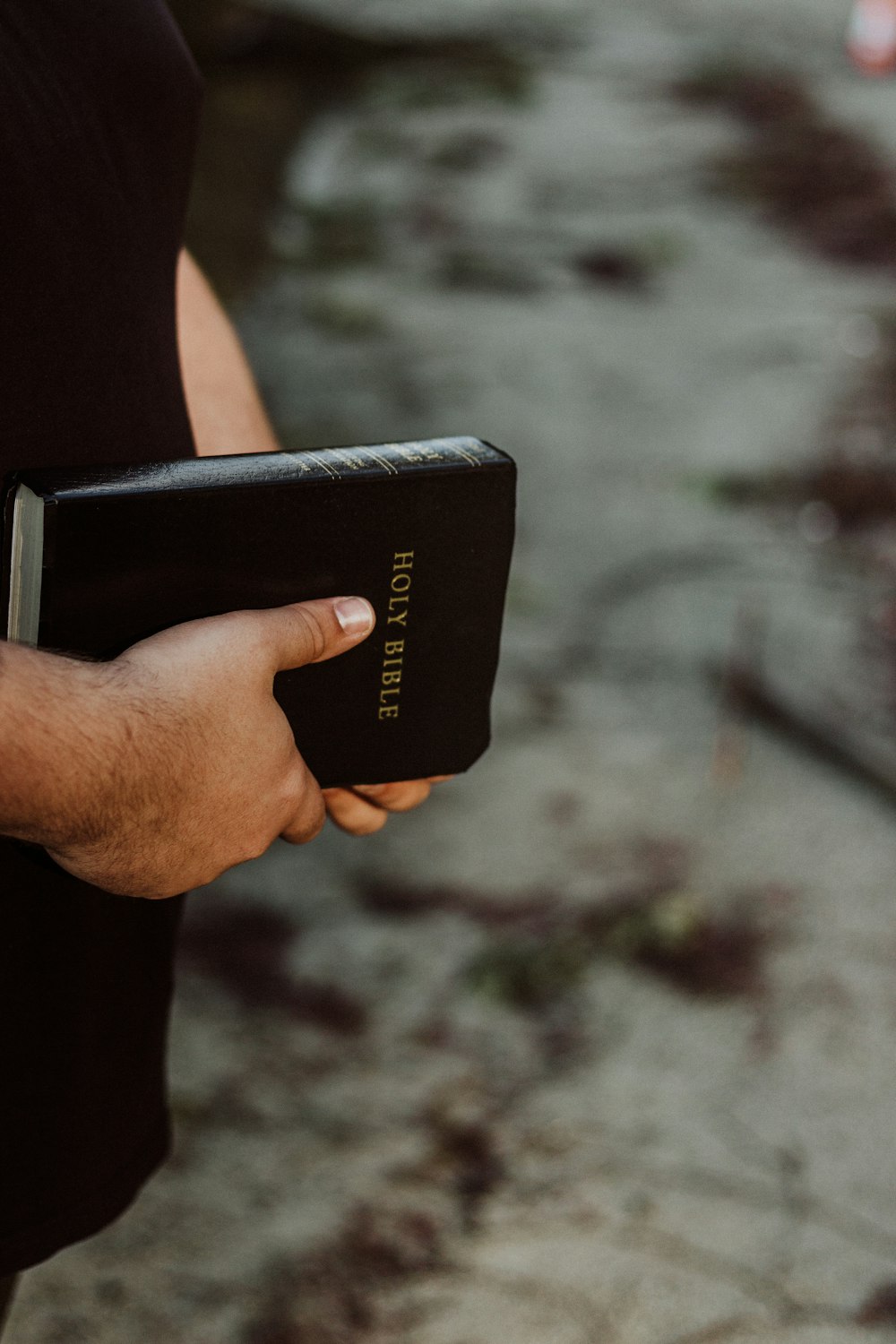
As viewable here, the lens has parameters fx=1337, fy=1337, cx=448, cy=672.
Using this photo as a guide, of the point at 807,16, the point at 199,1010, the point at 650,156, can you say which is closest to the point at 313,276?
the point at 650,156

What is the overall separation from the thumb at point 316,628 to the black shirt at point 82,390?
160 millimetres

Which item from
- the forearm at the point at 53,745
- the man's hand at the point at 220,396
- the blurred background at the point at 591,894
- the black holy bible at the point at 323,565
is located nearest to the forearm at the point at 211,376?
the man's hand at the point at 220,396

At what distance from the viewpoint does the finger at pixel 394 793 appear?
97cm

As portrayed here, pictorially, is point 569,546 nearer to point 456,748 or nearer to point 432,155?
point 456,748

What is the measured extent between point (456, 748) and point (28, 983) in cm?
32

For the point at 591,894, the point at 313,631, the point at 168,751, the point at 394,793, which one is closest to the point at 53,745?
the point at 168,751

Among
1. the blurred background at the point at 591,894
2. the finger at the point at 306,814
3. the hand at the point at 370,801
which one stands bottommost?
the blurred background at the point at 591,894

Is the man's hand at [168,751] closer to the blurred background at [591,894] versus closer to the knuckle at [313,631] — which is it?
the knuckle at [313,631]

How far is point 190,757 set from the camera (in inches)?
28.3

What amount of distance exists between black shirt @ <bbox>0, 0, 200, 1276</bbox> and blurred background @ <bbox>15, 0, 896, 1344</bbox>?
65 centimetres

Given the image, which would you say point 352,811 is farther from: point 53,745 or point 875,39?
point 875,39

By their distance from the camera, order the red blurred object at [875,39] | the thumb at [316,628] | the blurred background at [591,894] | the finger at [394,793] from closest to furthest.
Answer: the thumb at [316,628] < the finger at [394,793] < the blurred background at [591,894] < the red blurred object at [875,39]

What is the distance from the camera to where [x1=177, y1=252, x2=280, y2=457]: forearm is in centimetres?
103

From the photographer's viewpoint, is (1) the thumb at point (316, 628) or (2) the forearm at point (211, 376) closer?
(1) the thumb at point (316, 628)
